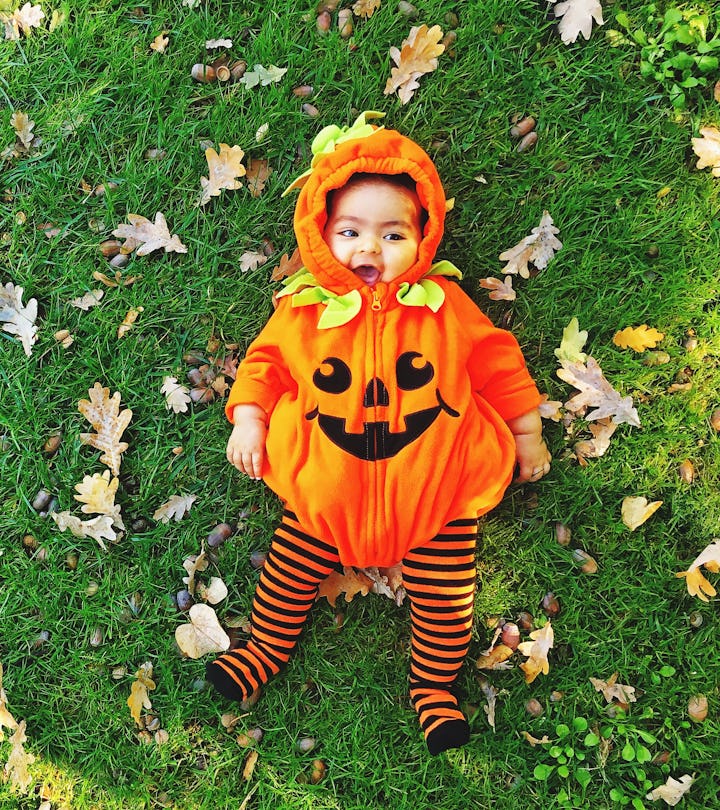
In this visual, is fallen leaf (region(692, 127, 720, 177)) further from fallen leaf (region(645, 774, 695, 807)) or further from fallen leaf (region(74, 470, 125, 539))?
fallen leaf (region(74, 470, 125, 539))

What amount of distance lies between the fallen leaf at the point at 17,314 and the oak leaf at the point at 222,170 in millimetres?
1128

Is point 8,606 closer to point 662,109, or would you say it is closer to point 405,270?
point 405,270

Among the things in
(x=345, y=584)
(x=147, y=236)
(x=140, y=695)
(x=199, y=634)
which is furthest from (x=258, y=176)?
(x=140, y=695)

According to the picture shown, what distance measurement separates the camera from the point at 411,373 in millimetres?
2980

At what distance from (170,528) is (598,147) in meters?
3.01

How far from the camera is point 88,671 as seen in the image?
3557 mm

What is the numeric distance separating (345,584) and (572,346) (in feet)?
5.52

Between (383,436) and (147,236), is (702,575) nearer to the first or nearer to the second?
(383,436)

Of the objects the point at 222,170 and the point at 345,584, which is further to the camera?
the point at 222,170

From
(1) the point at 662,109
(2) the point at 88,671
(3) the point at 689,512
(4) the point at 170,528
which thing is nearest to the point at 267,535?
(4) the point at 170,528

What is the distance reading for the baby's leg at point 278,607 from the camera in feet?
10.7

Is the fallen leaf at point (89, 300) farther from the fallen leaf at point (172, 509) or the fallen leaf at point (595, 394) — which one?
the fallen leaf at point (595, 394)

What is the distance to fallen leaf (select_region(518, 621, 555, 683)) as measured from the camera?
11.0ft

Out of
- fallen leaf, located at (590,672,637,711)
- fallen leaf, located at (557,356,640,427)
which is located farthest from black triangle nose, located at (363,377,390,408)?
fallen leaf, located at (590,672,637,711)
